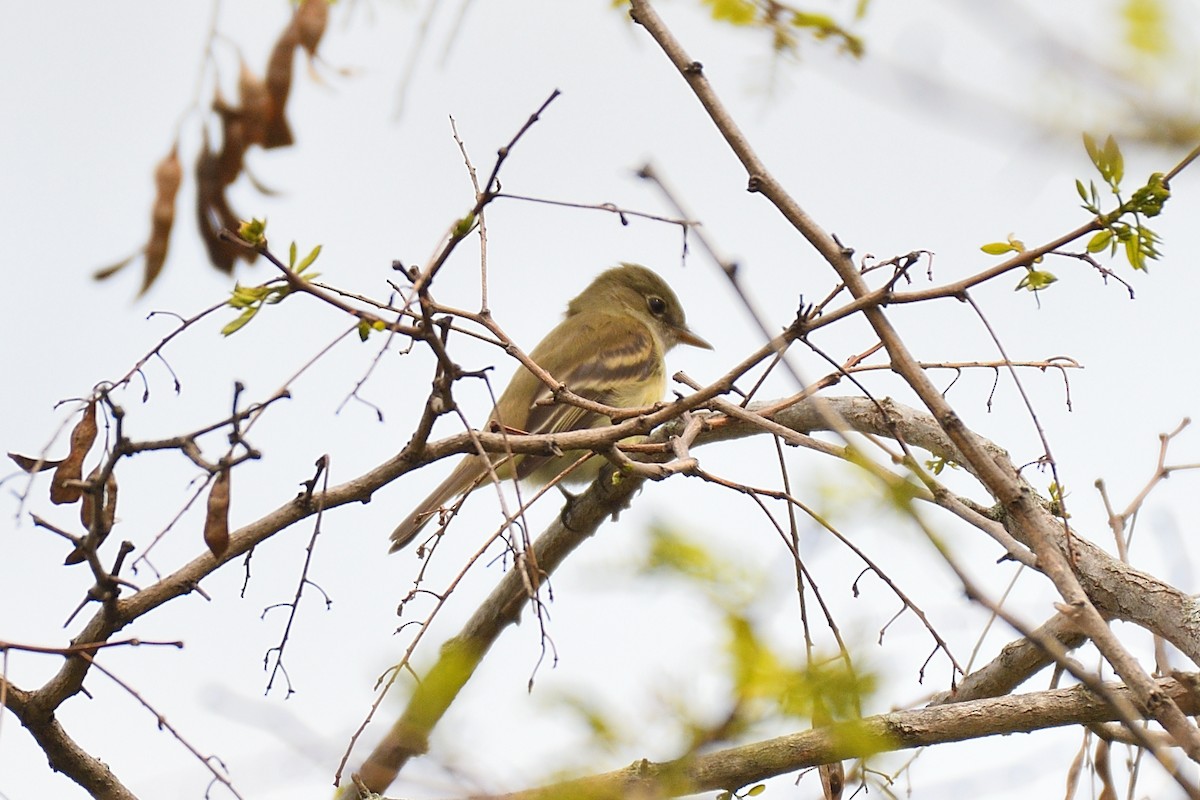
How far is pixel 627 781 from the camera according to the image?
9.30 ft

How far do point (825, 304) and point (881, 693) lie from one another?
86cm

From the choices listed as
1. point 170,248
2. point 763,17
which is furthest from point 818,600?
A: point 170,248

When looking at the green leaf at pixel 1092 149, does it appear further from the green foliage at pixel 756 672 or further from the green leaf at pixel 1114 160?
the green foliage at pixel 756 672

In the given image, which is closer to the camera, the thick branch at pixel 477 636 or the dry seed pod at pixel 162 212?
the thick branch at pixel 477 636

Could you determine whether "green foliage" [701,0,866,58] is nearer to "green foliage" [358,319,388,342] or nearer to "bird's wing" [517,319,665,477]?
"green foliage" [358,319,388,342]

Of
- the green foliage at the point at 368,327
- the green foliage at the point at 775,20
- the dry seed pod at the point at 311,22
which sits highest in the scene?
the dry seed pod at the point at 311,22

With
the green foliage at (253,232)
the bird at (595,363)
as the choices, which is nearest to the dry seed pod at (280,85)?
the green foliage at (253,232)

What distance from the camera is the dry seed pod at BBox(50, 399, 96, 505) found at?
3.16 meters

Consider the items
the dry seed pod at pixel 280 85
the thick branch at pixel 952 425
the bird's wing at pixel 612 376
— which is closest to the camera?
the thick branch at pixel 952 425

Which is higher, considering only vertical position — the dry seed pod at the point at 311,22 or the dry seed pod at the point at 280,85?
the dry seed pod at the point at 311,22

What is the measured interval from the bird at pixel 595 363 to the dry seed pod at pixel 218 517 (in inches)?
99.5

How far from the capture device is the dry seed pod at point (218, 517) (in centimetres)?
284

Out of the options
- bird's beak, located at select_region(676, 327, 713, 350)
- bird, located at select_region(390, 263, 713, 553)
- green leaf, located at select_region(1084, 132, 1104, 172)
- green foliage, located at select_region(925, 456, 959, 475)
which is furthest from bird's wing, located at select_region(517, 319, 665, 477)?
green leaf, located at select_region(1084, 132, 1104, 172)

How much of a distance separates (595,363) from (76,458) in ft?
16.5
